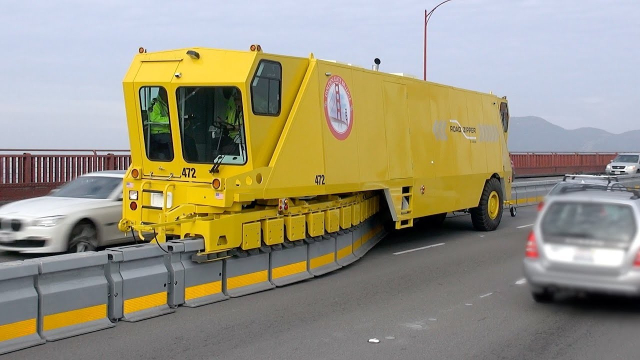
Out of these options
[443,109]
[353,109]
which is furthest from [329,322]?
[443,109]

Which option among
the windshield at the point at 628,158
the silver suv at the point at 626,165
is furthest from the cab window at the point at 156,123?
the windshield at the point at 628,158

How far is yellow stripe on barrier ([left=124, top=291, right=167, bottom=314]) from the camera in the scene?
7574 mm

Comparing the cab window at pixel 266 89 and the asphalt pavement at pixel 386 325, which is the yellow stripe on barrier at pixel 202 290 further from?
the cab window at pixel 266 89

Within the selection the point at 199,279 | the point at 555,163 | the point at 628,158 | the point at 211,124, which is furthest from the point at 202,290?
the point at 628,158

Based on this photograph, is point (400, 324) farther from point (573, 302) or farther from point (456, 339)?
point (573, 302)

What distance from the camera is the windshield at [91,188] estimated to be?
1203 cm

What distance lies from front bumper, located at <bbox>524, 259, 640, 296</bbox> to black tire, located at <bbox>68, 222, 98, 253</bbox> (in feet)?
23.3

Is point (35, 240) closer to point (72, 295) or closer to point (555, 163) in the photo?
point (72, 295)

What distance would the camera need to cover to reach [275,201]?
9.78 meters

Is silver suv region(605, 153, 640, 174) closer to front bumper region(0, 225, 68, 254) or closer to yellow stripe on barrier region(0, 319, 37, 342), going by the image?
front bumper region(0, 225, 68, 254)

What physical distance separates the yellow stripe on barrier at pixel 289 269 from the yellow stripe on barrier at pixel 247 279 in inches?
6.0

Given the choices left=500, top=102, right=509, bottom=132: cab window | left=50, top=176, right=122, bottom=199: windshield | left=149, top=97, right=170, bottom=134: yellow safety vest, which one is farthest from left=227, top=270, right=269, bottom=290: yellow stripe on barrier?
left=500, top=102, right=509, bottom=132: cab window

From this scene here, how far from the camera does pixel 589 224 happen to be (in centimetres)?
795

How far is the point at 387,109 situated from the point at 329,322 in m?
5.55
